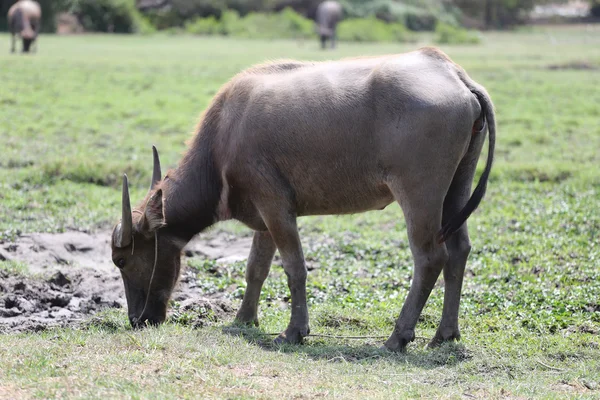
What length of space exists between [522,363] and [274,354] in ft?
5.87

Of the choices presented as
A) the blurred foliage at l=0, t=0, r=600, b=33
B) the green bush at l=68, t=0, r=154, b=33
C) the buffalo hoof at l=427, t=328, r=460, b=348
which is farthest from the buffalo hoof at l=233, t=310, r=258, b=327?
the green bush at l=68, t=0, r=154, b=33

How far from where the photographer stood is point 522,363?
6266 mm

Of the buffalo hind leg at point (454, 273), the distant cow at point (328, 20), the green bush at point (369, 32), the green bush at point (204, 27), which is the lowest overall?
the green bush at point (204, 27)

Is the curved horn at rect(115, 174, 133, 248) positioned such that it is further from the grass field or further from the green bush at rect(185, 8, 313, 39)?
the green bush at rect(185, 8, 313, 39)

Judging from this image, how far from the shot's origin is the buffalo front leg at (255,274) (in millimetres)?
7441

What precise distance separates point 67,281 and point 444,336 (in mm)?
3541

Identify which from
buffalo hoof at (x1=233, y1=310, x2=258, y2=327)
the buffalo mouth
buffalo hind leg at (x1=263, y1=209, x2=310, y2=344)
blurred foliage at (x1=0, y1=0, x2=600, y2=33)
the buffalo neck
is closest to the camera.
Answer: buffalo hind leg at (x1=263, y1=209, x2=310, y2=344)

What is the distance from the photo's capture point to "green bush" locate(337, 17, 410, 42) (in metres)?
47.5

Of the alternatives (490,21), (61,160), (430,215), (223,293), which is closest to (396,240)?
(223,293)

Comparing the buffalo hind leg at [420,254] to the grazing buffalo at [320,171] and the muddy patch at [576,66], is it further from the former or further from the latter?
the muddy patch at [576,66]

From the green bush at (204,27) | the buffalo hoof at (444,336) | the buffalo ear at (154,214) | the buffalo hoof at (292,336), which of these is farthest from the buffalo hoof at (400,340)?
the green bush at (204,27)

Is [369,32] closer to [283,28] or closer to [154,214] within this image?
[283,28]

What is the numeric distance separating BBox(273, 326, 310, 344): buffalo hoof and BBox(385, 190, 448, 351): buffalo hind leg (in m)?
0.69

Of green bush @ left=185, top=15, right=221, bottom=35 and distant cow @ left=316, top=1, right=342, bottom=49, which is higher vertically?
distant cow @ left=316, top=1, right=342, bottom=49
